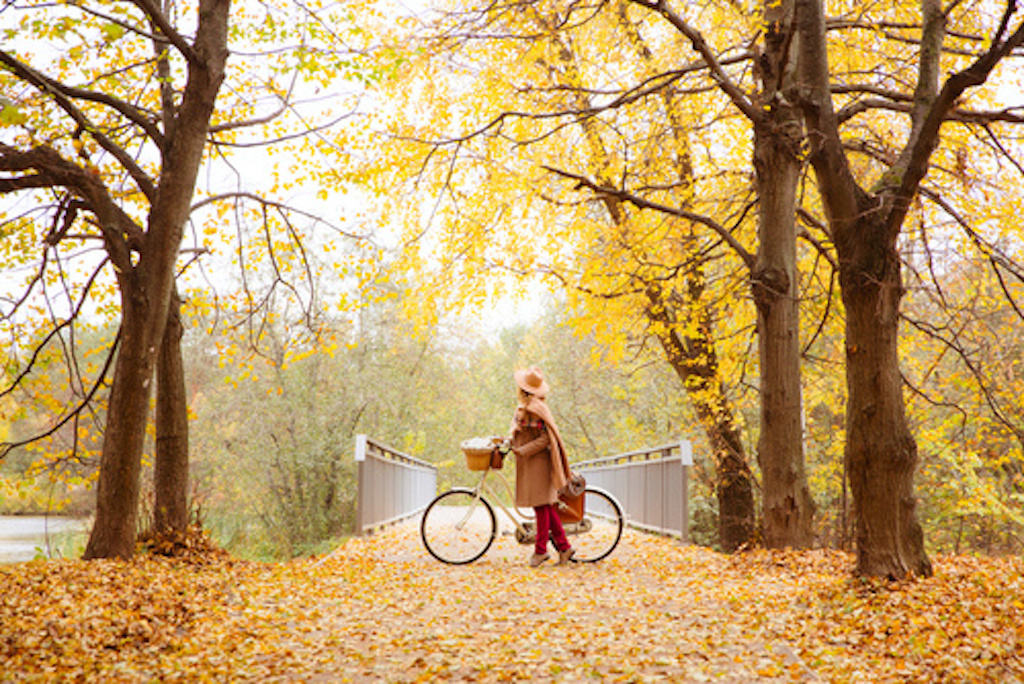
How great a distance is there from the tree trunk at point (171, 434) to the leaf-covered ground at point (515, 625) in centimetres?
110

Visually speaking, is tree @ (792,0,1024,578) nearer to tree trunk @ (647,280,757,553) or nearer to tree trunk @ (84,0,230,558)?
tree trunk @ (647,280,757,553)

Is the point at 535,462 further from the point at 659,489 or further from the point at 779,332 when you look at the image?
the point at 659,489

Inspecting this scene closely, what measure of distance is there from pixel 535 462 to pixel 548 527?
2.36 ft

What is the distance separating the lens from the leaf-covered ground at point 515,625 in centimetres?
444

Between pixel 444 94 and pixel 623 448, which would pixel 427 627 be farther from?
pixel 623 448

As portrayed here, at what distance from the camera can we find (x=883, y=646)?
4.72 meters

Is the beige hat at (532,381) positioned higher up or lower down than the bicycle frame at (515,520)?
higher up

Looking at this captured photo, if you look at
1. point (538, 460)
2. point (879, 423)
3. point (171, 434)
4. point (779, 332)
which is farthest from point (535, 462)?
point (171, 434)

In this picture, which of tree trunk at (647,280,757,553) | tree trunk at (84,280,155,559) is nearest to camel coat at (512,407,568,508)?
tree trunk at (84,280,155,559)

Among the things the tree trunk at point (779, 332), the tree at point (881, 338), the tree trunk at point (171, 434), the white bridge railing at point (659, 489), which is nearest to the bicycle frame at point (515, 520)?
the tree trunk at point (779, 332)

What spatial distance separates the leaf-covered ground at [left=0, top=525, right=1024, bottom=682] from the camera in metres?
4.44

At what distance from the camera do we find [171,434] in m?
9.11

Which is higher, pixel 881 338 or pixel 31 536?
pixel 881 338

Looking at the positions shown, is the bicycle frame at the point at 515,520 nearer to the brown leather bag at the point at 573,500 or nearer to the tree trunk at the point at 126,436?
the brown leather bag at the point at 573,500
